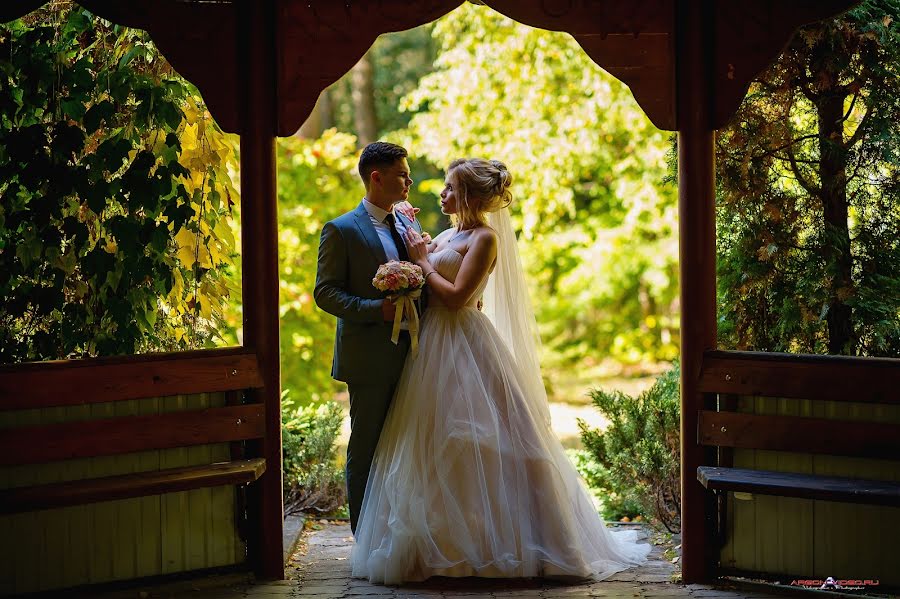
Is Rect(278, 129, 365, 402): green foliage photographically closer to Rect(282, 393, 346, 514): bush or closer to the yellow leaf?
Rect(282, 393, 346, 514): bush

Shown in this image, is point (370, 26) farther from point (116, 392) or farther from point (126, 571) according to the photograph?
point (126, 571)

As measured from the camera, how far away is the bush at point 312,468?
6.29 m

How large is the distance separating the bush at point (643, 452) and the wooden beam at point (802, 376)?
1.41 metres

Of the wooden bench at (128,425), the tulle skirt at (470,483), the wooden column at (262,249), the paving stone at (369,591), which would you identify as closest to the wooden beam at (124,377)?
the wooden bench at (128,425)

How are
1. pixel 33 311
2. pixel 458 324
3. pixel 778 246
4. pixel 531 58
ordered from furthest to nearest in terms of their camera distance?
1. pixel 531 58
2. pixel 778 246
3. pixel 458 324
4. pixel 33 311

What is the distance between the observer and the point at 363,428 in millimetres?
4887

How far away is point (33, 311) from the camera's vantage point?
4605 mm

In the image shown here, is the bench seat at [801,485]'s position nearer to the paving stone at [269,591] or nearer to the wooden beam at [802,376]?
the wooden beam at [802,376]

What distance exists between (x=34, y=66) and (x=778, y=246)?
3.90 m

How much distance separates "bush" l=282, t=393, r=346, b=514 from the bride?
161cm

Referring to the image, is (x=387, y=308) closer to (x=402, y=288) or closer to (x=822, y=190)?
(x=402, y=288)

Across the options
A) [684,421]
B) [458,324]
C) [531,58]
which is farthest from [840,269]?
[531,58]

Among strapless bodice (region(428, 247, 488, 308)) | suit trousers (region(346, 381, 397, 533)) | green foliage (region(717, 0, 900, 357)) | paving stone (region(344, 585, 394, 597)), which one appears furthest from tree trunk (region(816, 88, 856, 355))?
paving stone (region(344, 585, 394, 597))

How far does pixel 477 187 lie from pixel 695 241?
1.11 meters
